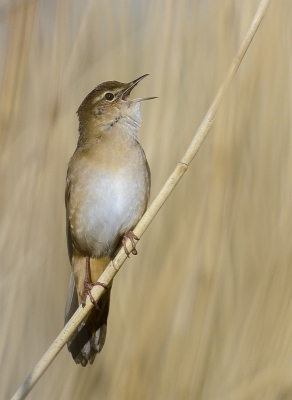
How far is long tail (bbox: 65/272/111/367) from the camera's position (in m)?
2.16

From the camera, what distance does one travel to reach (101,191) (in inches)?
88.6

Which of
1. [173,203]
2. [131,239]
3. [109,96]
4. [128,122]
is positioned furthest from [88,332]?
[109,96]

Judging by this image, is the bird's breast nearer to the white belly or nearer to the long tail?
the white belly

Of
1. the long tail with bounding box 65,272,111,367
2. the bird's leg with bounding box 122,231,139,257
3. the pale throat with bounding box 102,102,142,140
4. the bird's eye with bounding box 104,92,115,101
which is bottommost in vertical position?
the long tail with bounding box 65,272,111,367

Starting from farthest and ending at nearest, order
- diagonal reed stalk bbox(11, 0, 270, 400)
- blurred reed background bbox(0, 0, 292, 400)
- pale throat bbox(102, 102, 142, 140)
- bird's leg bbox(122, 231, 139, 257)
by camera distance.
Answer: pale throat bbox(102, 102, 142, 140), blurred reed background bbox(0, 0, 292, 400), bird's leg bbox(122, 231, 139, 257), diagonal reed stalk bbox(11, 0, 270, 400)

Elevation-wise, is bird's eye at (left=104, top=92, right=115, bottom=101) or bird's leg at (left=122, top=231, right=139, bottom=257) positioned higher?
bird's eye at (left=104, top=92, right=115, bottom=101)

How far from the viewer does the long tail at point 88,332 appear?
7.09ft

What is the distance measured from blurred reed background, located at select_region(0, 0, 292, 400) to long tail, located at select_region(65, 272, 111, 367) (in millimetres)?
55

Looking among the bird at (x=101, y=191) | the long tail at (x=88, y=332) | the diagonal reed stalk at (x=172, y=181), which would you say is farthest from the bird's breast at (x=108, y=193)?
the diagonal reed stalk at (x=172, y=181)

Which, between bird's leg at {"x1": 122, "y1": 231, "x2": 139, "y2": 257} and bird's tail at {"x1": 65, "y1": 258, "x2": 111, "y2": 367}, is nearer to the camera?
bird's leg at {"x1": 122, "y1": 231, "x2": 139, "y2": 257}

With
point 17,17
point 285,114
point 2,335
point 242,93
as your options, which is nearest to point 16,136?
point 17,17

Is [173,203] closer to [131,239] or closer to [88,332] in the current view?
[131,239]

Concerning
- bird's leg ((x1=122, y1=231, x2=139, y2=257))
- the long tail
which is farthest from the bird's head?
the long tail

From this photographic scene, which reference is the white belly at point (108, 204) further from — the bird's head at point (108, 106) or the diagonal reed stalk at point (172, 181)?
the diagonal reed stalk at point (172, 181)
